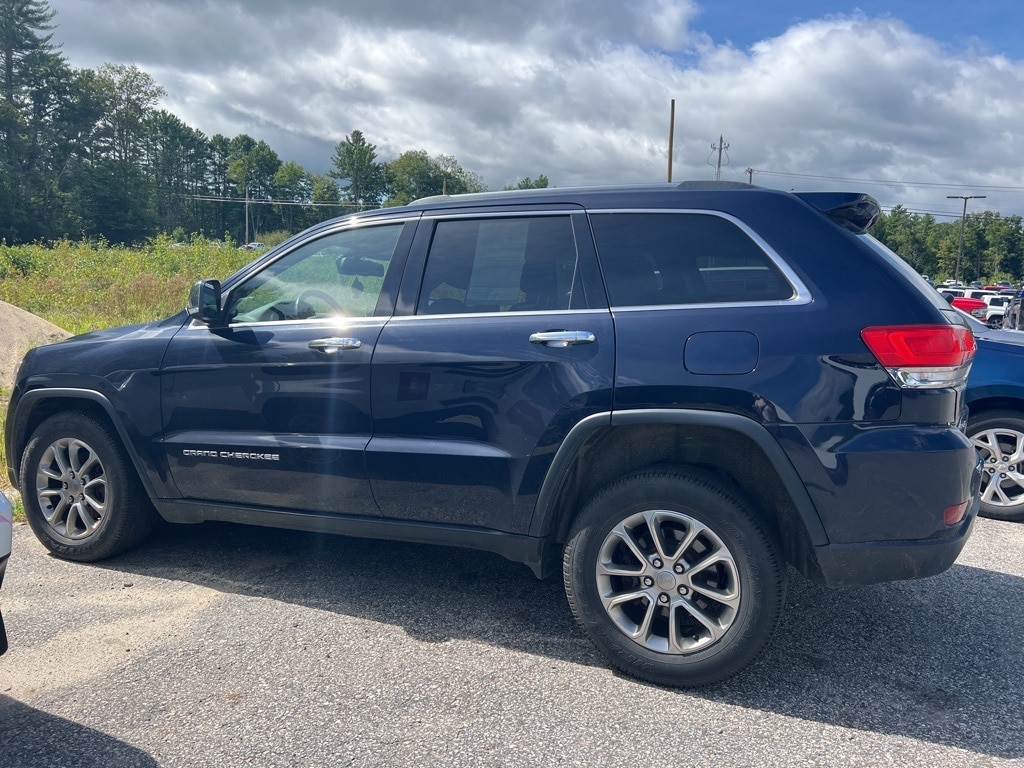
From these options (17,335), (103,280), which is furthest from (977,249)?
(17,335)

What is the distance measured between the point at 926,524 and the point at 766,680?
2.89 ft

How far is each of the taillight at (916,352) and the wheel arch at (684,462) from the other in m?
0.48

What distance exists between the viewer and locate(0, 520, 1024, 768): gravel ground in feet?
8.37

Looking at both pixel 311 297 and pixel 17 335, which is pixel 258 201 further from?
pixel 311 297

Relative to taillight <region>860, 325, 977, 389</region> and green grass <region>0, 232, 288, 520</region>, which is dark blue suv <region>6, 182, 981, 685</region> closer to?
taillight <region>860, 325, 977, 389</region>

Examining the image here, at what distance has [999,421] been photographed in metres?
5.19

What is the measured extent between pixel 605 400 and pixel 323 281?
1.64m

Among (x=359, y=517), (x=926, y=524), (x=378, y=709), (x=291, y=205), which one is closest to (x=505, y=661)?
(x=378, y=709)

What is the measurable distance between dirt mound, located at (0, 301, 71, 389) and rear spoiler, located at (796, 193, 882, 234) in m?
9.74

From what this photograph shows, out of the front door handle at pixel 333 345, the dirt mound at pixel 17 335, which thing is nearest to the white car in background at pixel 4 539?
the front door handle at pixel 333 345

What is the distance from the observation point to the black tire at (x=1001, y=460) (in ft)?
17.0

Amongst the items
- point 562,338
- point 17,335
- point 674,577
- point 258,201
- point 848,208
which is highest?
point 258,201

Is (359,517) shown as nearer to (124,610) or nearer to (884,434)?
(124,610)

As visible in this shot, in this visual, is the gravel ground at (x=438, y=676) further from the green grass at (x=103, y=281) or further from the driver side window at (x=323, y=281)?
the green grass at (x=103, y=281)
